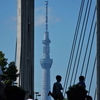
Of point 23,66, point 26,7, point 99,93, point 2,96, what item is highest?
point 26,7

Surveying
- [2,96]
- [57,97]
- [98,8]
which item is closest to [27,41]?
[98,8]

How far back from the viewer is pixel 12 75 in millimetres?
40281

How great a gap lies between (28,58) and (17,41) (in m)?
1.21

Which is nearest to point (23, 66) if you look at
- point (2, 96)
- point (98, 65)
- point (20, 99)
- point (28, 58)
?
point (28, 58)

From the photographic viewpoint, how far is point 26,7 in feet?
103

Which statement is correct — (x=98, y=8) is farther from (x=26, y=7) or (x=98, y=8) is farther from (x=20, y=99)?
(x=20, y=99)

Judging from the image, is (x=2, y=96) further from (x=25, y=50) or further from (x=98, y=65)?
(x=25, y=50)

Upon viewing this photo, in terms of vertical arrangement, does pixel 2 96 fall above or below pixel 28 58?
below

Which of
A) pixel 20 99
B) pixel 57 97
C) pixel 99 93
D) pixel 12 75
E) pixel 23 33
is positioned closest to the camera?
pixel 20 99

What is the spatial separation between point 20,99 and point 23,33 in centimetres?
1470

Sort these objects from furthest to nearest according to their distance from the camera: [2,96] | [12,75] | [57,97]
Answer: [12,75]
[57,97]
[2,96]

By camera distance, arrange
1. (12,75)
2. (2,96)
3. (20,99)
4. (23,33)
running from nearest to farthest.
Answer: (2,96) < (20,99) < (23,33) < (12,75)

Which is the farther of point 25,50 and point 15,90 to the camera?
point 25,50

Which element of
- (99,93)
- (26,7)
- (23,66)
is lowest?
(99,93)
